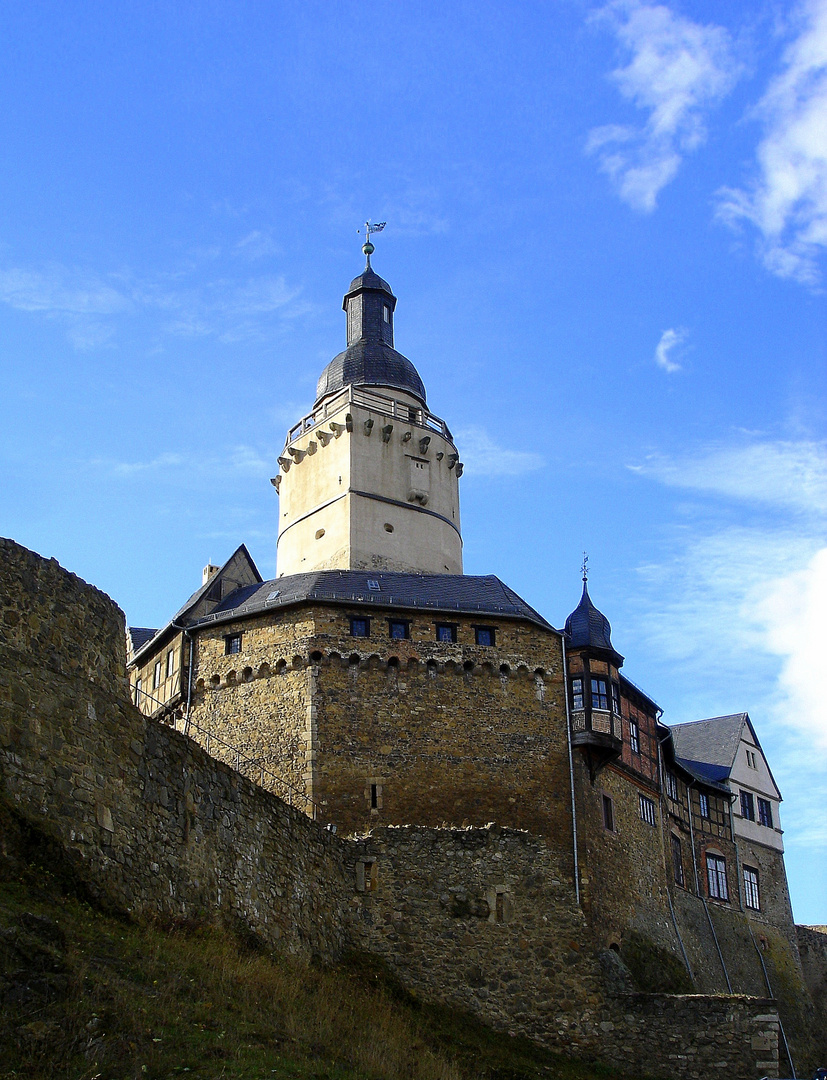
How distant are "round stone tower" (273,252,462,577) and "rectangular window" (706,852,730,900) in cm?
1450

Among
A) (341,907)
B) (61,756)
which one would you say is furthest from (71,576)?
(341,907)

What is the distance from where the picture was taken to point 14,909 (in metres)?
15.7

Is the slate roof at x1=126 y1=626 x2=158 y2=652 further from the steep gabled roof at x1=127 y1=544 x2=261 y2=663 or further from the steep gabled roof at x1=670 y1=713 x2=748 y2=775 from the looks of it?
the steep gabled roof at x1=670 y1=713 x2=748 y2=775

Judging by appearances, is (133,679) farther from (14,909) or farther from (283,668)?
(14,909)

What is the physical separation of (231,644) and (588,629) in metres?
10.3

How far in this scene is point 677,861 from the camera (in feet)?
144

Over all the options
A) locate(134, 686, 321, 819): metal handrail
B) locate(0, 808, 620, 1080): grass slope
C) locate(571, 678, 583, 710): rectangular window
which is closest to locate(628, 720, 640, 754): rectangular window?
locate(571, 678, 583, 710): rectangular window

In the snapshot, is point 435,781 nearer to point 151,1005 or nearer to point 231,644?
point 231,644

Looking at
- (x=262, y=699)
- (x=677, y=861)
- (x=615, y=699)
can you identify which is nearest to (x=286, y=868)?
(x=262, y=699)

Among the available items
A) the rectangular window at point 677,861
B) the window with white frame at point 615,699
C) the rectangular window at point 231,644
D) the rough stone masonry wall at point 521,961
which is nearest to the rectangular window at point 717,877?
the rectangular window at point 677,861

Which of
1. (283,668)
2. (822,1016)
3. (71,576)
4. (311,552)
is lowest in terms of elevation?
(822,1016)

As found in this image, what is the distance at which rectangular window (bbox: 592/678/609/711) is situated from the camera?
36.1 metres

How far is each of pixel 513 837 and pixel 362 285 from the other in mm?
28550

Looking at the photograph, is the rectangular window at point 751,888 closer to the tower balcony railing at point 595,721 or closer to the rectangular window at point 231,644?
the tower balcony railing at point 595,721
